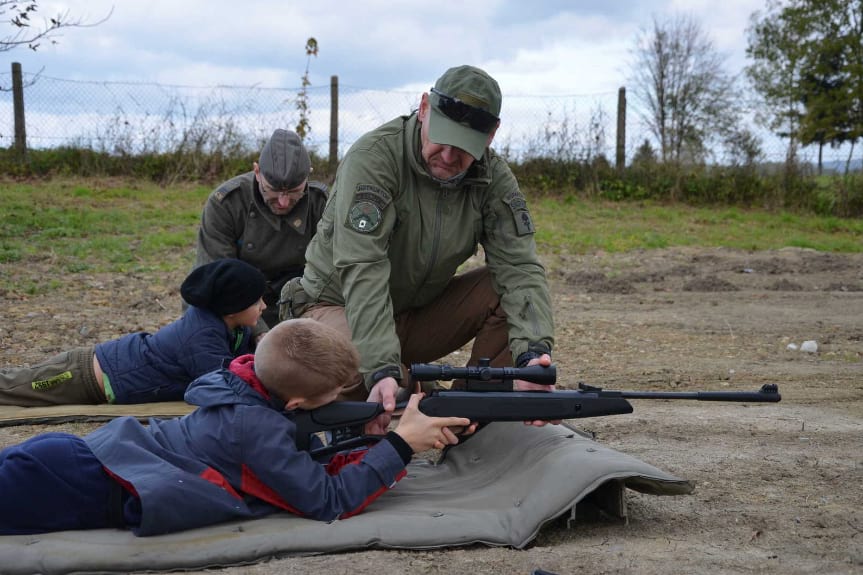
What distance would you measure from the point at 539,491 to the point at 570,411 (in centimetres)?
32

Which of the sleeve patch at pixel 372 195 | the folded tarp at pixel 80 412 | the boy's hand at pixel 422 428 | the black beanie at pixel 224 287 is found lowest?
the folded tarp at pixel 80 412

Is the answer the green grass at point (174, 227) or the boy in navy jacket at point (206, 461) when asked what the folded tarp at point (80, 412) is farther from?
the green grass at point (174, 227)

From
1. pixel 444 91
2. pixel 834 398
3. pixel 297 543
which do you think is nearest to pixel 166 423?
pixel 297 543

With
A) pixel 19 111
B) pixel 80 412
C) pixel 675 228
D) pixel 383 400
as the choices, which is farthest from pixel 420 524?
pixel 19 111

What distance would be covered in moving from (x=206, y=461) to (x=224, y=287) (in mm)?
1873

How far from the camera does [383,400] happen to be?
11.6 feet

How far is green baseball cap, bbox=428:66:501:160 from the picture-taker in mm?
3787

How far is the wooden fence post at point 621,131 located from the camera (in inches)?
659

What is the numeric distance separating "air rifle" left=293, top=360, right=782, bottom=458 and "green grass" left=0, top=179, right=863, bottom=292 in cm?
669

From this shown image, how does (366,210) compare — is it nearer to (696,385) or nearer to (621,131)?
(696,385)

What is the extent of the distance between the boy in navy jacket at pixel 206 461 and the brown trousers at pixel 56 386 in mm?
2178

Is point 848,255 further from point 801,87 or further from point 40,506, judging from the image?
point 801,87

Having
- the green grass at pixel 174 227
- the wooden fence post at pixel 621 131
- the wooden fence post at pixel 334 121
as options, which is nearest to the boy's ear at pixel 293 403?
the green grass at pixel 174 227

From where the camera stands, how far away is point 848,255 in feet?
41.9
